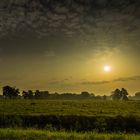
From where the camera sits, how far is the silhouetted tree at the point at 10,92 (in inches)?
6265

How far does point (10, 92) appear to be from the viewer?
159750 mm

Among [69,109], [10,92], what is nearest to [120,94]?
[10,92]

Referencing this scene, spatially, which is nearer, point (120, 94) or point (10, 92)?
point (10, 92)

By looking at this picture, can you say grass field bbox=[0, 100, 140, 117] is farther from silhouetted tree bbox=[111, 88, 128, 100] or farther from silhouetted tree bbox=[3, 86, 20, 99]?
silhouetted tree bbox=[111, 88, 128, 100]

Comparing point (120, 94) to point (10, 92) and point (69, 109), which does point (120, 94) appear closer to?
point (10, 92)

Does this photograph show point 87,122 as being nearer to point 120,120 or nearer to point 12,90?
point 120,120

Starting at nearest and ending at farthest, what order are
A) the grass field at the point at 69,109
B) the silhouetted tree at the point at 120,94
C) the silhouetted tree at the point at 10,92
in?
the grass field at the point at 69,109, the silhouetted tree at the point at 10,92, the silhouetted tree at the point at 120,94

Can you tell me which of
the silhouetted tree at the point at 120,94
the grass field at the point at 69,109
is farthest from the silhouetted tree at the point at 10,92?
the grass field at the point at 69,109

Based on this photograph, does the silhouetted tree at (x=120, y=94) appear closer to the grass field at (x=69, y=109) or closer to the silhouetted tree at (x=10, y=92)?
the silhouetted tree at (x=10, y=92)

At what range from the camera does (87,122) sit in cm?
3803

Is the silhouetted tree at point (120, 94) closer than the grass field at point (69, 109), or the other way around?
the grass field at point (69, 109)

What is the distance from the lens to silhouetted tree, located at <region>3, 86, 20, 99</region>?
159 m

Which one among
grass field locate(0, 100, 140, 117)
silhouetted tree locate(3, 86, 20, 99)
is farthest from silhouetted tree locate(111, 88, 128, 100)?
grass field locate(0, 100, 140, 117)

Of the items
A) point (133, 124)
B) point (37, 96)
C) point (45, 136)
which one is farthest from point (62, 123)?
point (37, 96)
